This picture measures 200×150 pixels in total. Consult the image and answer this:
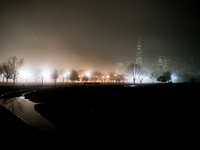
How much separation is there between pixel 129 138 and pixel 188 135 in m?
4.45

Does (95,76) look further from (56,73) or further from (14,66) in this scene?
(14,66)

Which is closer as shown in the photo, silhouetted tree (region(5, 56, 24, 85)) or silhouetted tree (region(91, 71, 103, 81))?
silhouetted tree (region(5, 56, 24, 85))

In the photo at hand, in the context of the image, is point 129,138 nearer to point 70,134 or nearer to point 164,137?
point 164,137

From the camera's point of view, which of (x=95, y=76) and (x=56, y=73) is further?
(x=95, y=76)

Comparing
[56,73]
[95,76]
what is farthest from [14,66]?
[95,76]

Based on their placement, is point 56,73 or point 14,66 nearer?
point 14,66

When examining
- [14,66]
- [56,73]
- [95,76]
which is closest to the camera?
[14,66]

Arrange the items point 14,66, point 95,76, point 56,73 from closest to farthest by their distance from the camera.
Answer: point 14,66, point 56,73, point 95,76

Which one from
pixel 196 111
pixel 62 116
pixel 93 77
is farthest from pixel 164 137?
pixel 93 77

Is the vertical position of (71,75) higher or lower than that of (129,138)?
higher

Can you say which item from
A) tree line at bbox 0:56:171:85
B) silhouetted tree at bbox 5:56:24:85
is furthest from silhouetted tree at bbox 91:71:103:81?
silhouetted tree at bbox 5:56:24:85

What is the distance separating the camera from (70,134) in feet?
36.3

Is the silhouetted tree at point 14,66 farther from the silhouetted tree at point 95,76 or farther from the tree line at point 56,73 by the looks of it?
the silhouetted tree at point 95,76

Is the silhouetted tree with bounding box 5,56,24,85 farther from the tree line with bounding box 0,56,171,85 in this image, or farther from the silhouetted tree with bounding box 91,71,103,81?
the silhouetted tree with bounding box 91,71,103,81
